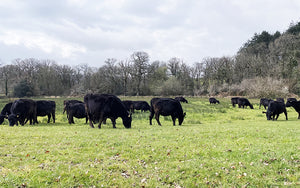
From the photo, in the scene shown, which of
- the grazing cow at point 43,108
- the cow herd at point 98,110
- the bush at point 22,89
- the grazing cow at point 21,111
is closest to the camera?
the cow herd at point 98,110

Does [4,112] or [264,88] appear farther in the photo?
[264,88]

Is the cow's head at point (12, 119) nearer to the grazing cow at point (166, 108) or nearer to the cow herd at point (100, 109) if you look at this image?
the cow herd at point (100, 109)

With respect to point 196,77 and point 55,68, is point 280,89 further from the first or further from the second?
point 55,68

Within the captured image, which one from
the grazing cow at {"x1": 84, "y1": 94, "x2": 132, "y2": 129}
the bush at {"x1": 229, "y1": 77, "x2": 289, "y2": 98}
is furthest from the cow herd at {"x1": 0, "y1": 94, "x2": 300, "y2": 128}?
the bush at {"x1": 229, "y1": 77, "x2": 289, "y2": 98}

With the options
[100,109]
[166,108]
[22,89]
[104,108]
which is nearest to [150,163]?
[104,108]

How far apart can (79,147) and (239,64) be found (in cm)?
8278

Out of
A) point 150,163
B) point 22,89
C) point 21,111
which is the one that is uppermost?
point 22,89

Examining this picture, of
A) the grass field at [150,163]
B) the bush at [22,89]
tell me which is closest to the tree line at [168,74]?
the bush at [22,89]

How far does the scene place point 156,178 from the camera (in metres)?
5.96

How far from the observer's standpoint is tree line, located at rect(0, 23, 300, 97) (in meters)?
71.6

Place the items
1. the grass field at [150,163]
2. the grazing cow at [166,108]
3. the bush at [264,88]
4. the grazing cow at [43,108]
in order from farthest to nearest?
the bush at [264,88]
the grazing cow at [43,108]
the grazing cow at [166,108]
the grass field at [150,163]

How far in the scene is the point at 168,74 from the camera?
90.9 meters

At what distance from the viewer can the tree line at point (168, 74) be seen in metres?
71.6

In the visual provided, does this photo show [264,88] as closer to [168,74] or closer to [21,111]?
[168,74]
